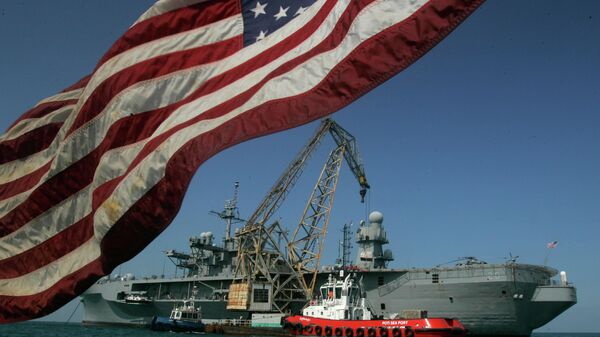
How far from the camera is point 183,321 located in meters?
59.7

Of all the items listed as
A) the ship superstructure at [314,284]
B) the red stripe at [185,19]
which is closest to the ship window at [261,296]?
the ship superstructure at [314,284]

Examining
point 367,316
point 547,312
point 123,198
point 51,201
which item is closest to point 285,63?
point 123,198

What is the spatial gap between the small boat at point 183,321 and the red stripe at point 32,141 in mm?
52628

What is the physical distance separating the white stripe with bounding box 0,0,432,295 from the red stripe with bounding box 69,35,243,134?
88 centimetres

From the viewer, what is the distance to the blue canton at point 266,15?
776cm

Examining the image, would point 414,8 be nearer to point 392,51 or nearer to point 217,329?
point 392,51

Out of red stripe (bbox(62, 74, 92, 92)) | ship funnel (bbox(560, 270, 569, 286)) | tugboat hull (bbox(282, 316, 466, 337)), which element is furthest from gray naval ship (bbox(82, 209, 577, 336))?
red stripe (bbox(62, 74, 92, 92))

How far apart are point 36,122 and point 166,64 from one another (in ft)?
13.9

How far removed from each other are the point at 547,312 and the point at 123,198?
46877 millimetres

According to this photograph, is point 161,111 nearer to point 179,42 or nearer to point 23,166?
point 179,42

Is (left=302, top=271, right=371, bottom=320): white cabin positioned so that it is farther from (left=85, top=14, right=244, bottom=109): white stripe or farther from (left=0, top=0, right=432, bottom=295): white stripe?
(left=85, top=14, right=244, bottom=109): white stripe

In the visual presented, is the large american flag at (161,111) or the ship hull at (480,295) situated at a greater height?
the ship hull at (480,295)

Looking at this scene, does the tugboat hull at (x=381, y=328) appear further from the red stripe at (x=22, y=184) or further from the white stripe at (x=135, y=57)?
the white stripe at (x=135, y=57)

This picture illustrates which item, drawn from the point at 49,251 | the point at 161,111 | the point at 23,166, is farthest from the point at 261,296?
the point at 161,111
